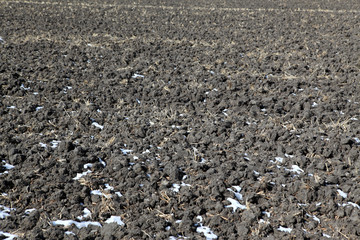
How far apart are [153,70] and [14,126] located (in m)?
4.56

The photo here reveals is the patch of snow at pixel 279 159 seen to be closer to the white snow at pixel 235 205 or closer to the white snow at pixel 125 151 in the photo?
the white snow at pixel 235 205

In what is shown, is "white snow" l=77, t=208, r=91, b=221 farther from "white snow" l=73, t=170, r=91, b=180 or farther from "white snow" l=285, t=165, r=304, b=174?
"white snow" l=285, t=165, r=304, b=174

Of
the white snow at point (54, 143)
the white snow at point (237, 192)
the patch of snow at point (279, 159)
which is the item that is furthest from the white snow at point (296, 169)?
the white snow at point (54, 143)

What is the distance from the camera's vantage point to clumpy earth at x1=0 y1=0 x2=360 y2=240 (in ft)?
14.6

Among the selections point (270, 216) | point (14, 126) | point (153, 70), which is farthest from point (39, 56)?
point (270, 216)

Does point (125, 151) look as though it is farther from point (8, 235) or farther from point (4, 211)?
point (8, 235)

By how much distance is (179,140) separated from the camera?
6.40 metres

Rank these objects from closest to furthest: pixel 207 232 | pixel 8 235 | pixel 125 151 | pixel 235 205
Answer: pixel 8 235
pixel 207 232
pixel 235 205
pixel 125 151

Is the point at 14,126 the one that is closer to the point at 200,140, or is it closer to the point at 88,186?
the point at 88,186

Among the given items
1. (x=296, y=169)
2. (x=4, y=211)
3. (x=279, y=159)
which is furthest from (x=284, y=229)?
(x=4, y=211)

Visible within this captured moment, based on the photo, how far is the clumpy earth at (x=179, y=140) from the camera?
4.44m

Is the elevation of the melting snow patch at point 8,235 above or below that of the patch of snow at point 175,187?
above

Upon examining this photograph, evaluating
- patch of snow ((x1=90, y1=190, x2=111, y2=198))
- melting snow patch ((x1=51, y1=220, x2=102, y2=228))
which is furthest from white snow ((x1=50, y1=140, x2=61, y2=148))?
melting snow patch ((x1=51, y1=220, x2=102, y2=228))

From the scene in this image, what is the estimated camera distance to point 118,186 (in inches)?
199
